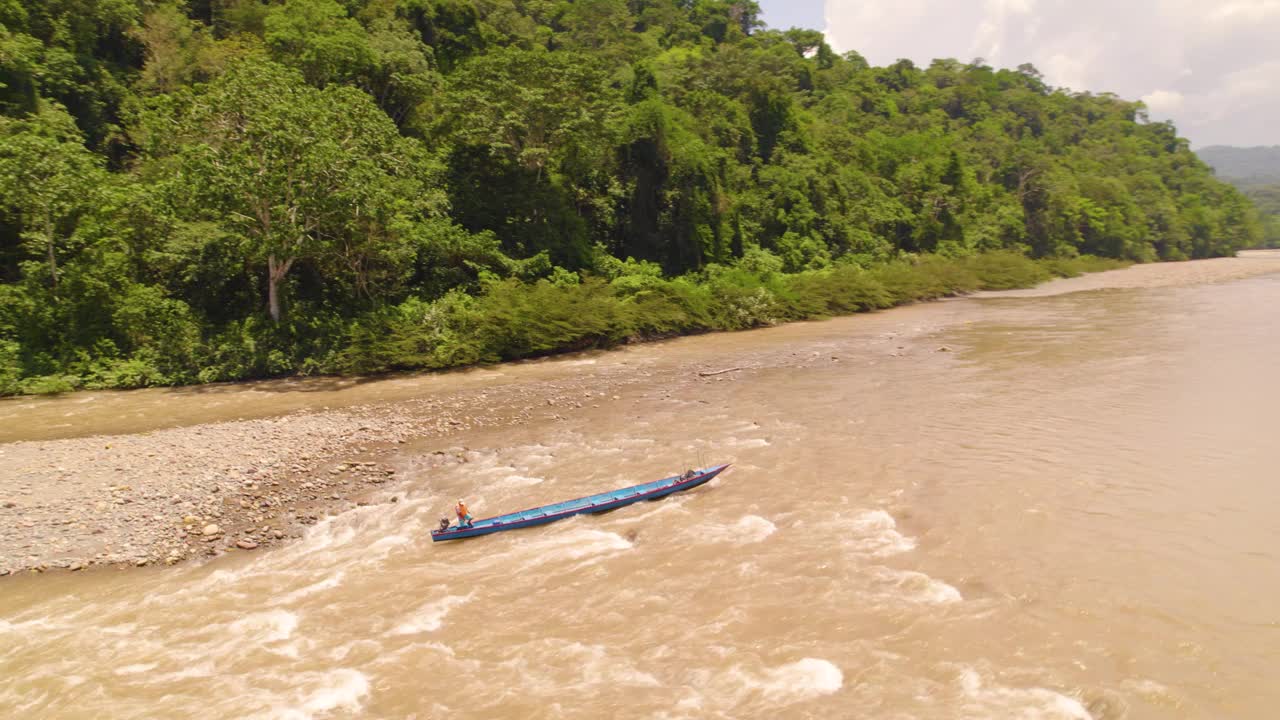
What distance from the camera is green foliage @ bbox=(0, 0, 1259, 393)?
66.3 ft

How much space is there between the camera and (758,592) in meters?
8.62

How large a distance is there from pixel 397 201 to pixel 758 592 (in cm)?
1932

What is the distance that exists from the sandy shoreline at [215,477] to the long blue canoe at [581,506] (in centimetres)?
253

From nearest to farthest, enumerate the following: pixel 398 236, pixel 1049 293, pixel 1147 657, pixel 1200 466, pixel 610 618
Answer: pixel 1147 657, pixel 610 618, pixel 1200 466, pixel 398 236, pixel 1049 293

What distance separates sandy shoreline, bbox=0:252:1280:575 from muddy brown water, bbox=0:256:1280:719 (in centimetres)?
53

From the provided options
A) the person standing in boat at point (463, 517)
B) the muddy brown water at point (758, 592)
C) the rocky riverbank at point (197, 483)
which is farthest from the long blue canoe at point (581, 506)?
the rocky riverbank at point (197, 483)

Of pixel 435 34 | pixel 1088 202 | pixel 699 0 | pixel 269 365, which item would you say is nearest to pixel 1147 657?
pixel 269 365

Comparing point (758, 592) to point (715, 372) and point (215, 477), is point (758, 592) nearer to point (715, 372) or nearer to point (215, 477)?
point (215, 477)

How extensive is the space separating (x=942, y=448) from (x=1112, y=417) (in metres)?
4.78

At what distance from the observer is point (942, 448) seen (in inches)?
533

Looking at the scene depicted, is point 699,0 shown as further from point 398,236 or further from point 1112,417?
point 1112,417

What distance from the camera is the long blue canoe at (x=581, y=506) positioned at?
1016 centimetres

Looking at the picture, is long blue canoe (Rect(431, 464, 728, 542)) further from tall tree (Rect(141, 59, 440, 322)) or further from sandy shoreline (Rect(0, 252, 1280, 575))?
tall tree (Rect(141, 59, 440, 322))

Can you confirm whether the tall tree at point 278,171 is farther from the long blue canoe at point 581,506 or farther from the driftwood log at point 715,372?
the long blue canoe at point 581,506
